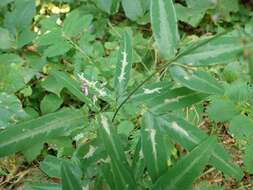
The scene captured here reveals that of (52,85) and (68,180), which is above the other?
(68,180)

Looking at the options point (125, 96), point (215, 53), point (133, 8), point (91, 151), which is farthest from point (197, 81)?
point (133, 8)

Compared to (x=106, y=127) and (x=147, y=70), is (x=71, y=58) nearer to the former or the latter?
(x=147, y=70)

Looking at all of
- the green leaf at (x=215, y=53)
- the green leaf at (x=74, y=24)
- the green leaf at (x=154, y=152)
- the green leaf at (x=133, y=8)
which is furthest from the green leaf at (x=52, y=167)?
the green leaf at (x=133, y=8)

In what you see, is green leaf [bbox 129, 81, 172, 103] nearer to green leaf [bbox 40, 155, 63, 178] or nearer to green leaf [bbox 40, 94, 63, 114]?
green leaf [bbox 40, 155, 63, 178]

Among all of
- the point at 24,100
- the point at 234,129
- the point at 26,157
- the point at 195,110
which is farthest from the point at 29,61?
the point at 234,129

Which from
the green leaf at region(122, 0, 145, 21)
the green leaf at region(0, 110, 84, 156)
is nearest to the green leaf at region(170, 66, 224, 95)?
the green leaf at region(0, 110, 84, 156)

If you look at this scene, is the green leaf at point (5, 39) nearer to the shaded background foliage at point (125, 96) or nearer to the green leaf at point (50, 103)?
the shaded background foliage at point (125, 96)

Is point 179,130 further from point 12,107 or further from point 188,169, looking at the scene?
point 12,107
